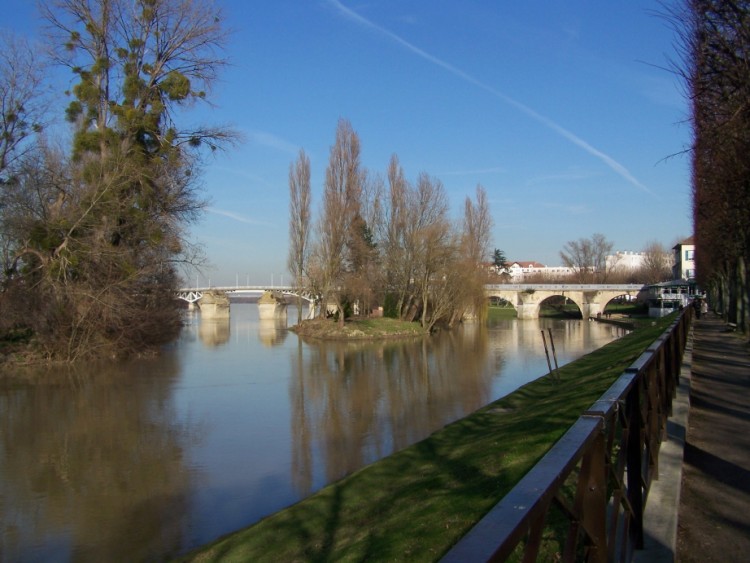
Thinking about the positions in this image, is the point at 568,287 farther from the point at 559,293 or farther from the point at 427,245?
the point at 427,245

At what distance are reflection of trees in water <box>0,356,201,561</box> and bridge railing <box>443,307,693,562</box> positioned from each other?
5.80 meters

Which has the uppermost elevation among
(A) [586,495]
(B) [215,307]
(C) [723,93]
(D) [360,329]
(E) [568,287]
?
(C) [723,93]

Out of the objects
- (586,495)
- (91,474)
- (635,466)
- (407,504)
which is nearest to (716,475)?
(635,466)

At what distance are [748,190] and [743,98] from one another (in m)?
2.50

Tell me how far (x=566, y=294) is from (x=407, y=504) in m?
66.3

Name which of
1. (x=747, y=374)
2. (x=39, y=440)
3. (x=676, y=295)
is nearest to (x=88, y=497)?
(x=39, y=440)

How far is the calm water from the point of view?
842 centimetres

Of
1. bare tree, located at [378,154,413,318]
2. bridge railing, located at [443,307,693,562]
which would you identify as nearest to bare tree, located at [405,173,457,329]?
bare tree, located at [378,154,413,318]

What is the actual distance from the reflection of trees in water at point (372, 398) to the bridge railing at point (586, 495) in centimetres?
688

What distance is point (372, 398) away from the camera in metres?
18.0

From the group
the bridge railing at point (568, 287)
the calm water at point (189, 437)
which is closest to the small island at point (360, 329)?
the calm water at point (189, 437)

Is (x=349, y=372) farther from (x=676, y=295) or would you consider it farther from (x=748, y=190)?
(x=676, y=295)

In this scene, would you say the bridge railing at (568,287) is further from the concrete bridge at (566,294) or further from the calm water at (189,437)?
the calm water at (189,437)

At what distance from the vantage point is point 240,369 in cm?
2506
